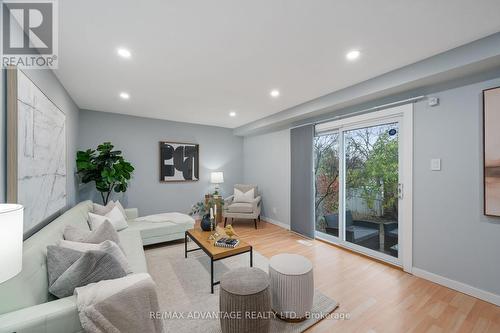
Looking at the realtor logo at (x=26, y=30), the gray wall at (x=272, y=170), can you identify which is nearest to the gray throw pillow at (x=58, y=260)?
the realtor logo at (x=26, y=30)

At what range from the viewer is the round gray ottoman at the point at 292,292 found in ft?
5.54

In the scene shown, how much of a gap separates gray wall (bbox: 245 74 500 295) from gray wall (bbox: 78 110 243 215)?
411cm

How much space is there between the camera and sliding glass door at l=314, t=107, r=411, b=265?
9.00ft

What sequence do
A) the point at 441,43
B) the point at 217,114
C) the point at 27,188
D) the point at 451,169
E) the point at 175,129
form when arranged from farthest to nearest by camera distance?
the point at 175,129 < the point at 217,114 < the point at 451,169 < the point at 441,43 < the point at 27,188

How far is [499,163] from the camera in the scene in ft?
6.19

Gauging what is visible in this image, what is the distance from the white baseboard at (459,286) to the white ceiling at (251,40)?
2373mm

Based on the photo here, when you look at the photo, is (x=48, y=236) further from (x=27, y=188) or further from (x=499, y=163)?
(x=499, y=163)

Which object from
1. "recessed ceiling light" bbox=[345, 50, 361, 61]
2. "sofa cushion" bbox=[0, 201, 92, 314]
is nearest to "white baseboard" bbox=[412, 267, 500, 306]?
"recessed ceiling light" bbox=[345, 50, 361, 61]

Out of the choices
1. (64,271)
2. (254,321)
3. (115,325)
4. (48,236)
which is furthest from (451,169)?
(48,236)

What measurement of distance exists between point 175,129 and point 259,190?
253cm

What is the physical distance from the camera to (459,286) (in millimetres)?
2119

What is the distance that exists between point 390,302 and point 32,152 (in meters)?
3.48

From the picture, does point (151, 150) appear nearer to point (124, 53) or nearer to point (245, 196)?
point (245, 196)

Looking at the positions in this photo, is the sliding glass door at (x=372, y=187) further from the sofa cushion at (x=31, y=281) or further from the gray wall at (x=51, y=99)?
the gray wall at (x=51, y=99)
